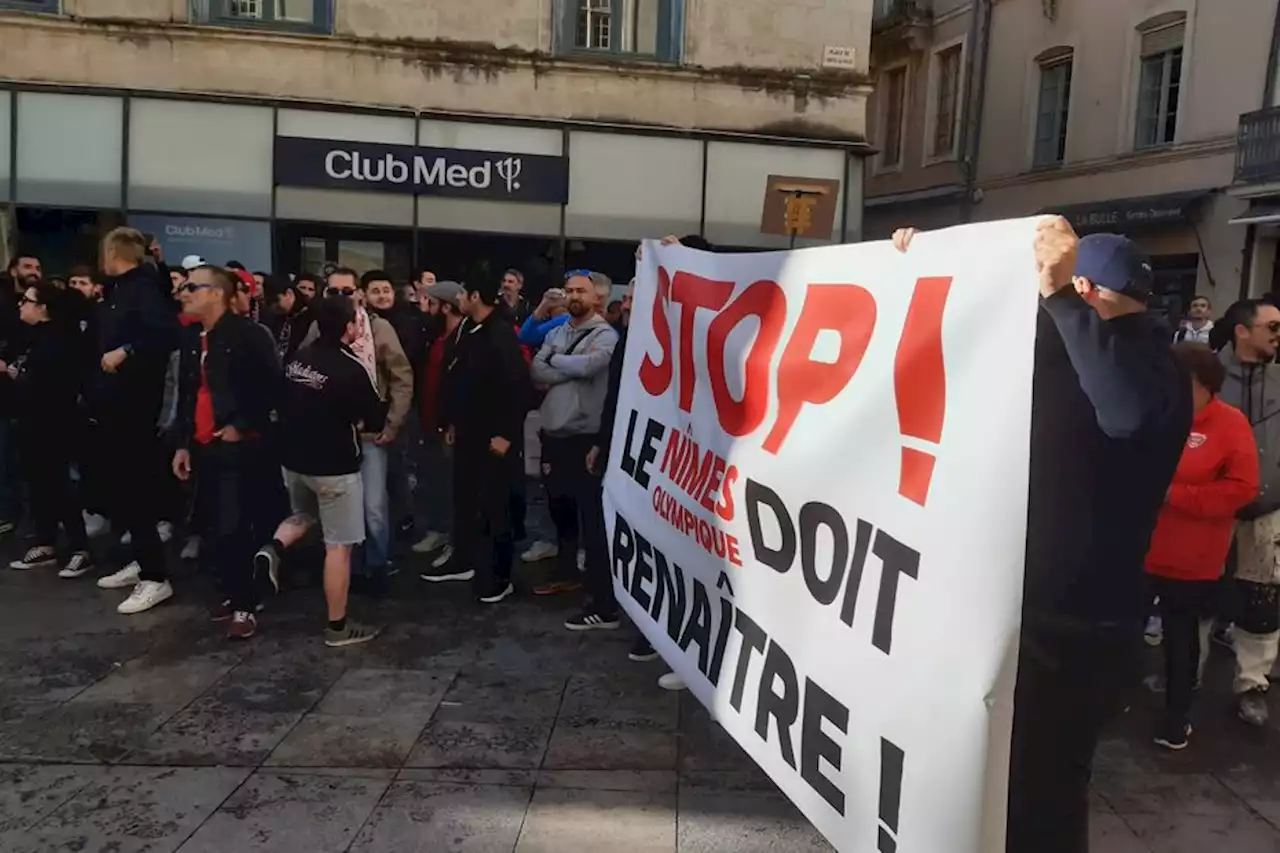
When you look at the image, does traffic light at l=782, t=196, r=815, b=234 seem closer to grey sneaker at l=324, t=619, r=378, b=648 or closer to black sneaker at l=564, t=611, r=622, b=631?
black sneaker at l=564, t=611, r=622, b=631

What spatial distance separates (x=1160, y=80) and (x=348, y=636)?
17.7 meters

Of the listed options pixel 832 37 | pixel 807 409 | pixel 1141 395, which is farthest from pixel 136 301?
pixel 832 37

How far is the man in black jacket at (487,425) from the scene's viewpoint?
6.15 m

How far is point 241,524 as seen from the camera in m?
5.67

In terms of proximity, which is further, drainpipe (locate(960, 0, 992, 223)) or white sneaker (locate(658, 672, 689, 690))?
drainpipe (locate(960, 0, 992, 223))

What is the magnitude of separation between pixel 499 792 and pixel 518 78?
1156 centimetres

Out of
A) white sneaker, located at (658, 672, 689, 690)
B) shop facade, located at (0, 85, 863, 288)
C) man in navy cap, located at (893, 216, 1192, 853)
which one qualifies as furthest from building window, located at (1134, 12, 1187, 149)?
man in navy cap, located at (893, 216, 1192, 853)

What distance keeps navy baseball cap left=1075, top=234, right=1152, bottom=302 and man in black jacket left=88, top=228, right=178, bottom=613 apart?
5062 mm

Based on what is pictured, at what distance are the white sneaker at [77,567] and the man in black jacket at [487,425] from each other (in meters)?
2.39

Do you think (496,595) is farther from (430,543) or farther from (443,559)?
(430,543)

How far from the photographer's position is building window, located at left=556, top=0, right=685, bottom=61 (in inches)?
553

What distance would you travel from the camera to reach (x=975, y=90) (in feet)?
73.4

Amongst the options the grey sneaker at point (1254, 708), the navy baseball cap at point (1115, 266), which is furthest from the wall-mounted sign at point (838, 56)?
the navy baseball cap at point (1115, 266)

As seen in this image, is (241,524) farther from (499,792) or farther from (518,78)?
(518,78)
